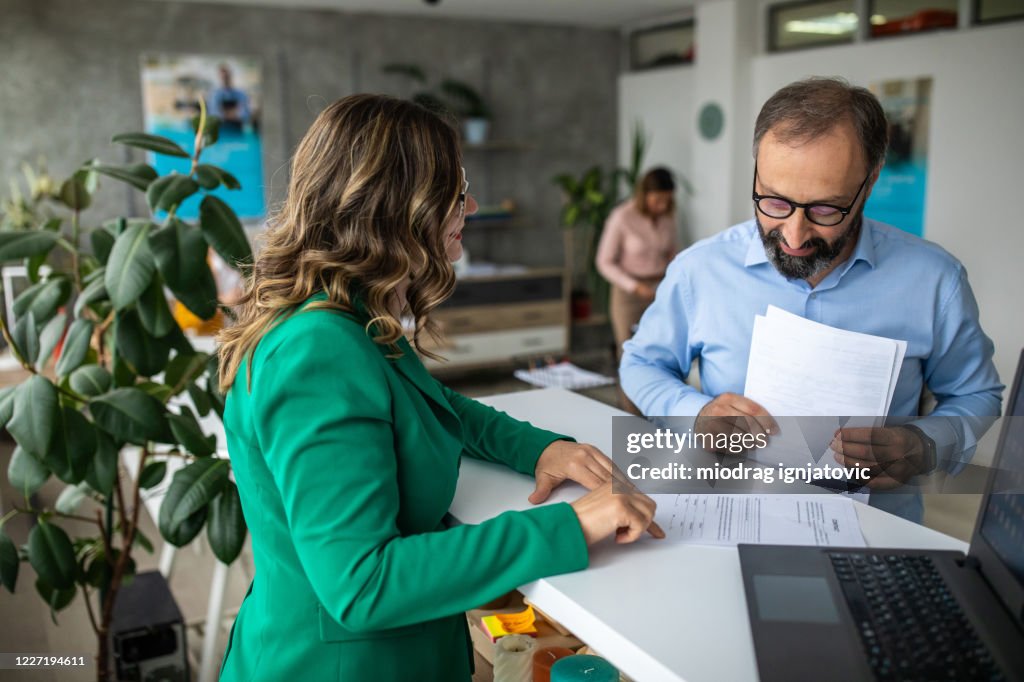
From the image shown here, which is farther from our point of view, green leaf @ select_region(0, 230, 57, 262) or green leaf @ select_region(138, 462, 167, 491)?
green leaf @ select_region(138, 462, 167, 491)

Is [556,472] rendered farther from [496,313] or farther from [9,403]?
[496,313]

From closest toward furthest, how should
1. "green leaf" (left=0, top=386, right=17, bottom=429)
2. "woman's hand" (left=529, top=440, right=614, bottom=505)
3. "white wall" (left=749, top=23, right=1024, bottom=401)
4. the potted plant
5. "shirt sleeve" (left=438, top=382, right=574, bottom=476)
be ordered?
1. "woman's hand" (left=529, top=440, right=614, bottom=505)
2. "shirt sleeve" (left=438, top=382, right=574, bottom=476)
3. "green leaf" (left=0, top=386, right=17, bottom=429)
4. "white wall" (left=749, top=23, right=1024, bottom=401)
5. the potted plant

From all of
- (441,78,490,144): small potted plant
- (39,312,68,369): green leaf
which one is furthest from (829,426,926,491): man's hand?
(441,78,490,144): small potted plant

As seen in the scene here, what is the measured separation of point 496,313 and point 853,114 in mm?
4867

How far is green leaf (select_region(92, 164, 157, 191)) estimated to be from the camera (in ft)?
6.55

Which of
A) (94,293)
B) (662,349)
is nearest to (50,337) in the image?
(94,293)

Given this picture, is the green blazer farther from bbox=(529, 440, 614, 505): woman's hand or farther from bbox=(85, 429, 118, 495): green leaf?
bbox=(85, 429, 118, 495): green leaf

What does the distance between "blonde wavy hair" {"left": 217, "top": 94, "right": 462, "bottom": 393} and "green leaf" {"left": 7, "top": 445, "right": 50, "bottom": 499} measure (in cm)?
108

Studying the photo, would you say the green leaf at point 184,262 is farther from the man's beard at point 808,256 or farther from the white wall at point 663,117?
the white wall at point 663,117

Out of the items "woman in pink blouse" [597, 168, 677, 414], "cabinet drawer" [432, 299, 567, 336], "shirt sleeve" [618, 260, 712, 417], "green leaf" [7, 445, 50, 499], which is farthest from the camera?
"cabinet drawer" [432, 299, 567, 336]

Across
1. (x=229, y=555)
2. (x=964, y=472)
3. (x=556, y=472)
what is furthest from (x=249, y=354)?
(x=964, y=472)

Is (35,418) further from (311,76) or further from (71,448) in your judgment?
(311,76)

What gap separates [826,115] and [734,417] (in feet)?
1.74

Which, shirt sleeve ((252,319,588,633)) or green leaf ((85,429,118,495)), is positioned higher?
shirt sleeve ((252,319,588,633))
